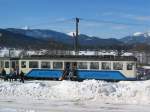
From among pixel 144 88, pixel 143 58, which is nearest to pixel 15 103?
pixel 144 88

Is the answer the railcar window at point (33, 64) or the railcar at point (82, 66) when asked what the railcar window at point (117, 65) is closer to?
the railcar at point (82, 66)

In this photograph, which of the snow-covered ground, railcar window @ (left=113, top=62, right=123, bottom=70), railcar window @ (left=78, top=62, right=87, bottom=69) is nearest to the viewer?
the snow-covered ground

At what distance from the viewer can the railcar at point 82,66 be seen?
4719cm

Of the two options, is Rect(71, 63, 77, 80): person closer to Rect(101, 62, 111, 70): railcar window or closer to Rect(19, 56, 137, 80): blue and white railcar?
Rect(19, 56, 137, 80): blue and white railcar

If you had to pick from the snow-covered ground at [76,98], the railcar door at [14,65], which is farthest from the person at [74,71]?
the snow-covered ground at [76,98]

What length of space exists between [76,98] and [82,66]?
21.2 metres

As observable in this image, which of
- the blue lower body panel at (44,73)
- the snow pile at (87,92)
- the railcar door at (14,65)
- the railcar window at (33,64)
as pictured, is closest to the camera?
the snow pile at (87,92)

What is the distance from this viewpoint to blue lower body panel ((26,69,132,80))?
155 feet

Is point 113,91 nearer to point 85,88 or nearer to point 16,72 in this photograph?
point 85,88

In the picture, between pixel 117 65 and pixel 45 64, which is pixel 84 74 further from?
pixel 45 64

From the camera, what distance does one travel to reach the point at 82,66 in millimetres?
48625

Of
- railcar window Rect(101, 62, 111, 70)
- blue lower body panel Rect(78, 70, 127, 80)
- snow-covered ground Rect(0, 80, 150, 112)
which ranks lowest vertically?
snow-covered ground Rect(0, 80, 150, 112)

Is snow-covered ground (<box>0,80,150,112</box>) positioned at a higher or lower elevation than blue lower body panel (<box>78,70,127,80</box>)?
lower

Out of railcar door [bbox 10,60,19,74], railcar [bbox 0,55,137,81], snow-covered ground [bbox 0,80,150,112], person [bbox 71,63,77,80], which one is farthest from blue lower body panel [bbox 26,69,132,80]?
snow-covered ground [bbox 0,80,150,112]
